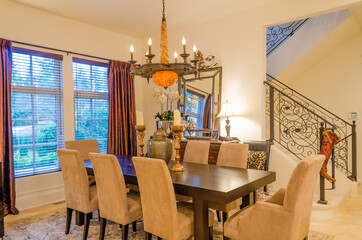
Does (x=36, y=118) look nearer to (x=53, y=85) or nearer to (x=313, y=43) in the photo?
(x=53, y=85)

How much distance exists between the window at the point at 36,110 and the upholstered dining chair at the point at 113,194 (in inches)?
84.7

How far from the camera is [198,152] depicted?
3.21 metres

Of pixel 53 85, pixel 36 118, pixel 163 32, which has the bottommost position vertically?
pixel 36 118

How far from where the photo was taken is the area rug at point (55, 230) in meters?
2.82

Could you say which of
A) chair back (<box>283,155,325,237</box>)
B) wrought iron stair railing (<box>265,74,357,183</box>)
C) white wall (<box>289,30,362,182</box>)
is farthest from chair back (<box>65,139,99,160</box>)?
white wall (<box>289,30,362,182</box>)

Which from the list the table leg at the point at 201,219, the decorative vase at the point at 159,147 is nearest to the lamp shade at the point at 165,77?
the decorative vase at the point at 159,147

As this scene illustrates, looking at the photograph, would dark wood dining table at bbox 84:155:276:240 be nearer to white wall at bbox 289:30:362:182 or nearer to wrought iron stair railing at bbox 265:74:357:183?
wrought iron stair railing at bbox 265:74:357:183

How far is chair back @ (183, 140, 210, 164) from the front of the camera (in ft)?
10.4

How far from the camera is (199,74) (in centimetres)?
464

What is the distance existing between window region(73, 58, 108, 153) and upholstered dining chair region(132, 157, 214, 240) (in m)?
2.96

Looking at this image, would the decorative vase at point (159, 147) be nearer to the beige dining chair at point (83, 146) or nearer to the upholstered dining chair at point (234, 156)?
the upholstered dining chair at point (234, 156)

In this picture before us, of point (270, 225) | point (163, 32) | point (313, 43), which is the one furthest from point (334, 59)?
point (270, 225)

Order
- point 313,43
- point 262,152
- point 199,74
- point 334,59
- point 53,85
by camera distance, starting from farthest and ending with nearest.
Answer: point 334,59 → point 313,43 → point 199,74 → point 53,85 → point 262,152

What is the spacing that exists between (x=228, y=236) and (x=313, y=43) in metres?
4.35
